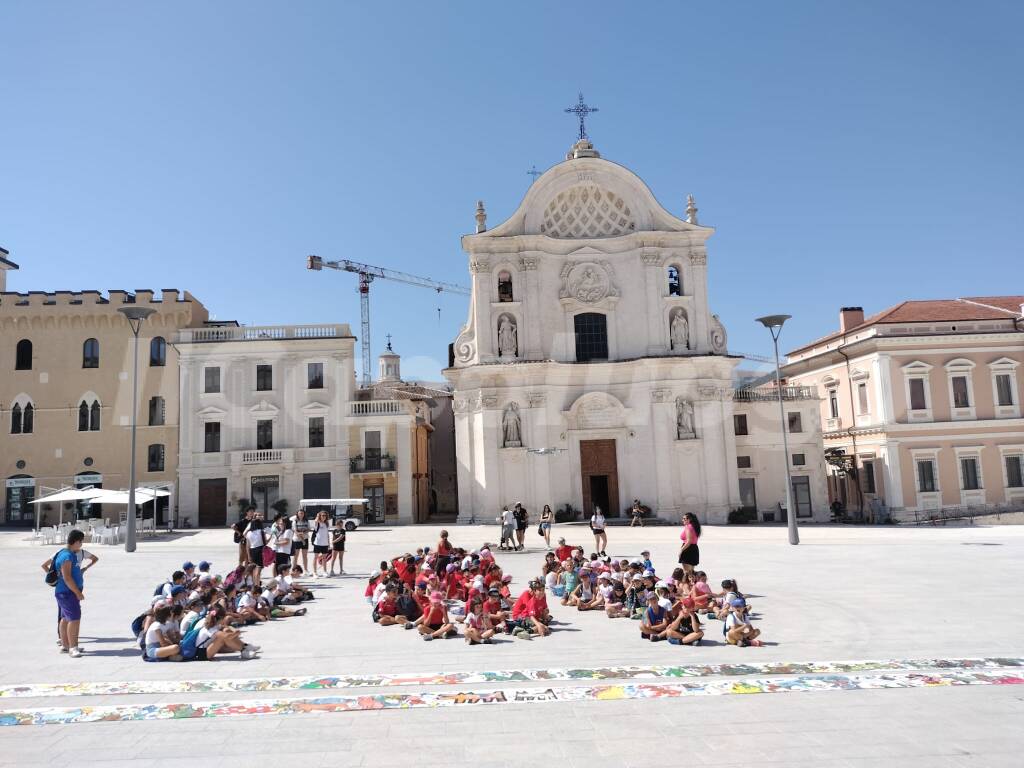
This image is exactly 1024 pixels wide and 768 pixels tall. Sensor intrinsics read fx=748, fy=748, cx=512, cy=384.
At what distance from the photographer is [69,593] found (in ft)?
36.9

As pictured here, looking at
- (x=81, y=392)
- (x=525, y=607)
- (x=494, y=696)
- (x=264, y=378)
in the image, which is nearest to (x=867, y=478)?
(x=264, y=378)

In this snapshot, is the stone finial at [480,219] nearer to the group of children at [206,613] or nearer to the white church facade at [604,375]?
the white church facade at [604,375]

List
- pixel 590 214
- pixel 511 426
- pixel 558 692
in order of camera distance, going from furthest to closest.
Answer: pixel 590 214, pixel 511 426, pixel 558 692

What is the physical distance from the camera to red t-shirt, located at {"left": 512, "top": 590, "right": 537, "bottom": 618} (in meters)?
12.9

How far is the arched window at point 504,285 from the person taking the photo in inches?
1599

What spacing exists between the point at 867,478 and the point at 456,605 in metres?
33.5

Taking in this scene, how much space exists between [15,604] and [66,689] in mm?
7978

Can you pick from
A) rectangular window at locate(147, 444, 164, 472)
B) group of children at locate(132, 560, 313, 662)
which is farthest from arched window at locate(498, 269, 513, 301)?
group of children at locate(132, 560, 313, 662)

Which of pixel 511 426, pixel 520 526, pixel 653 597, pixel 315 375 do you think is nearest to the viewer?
pixel 653 597

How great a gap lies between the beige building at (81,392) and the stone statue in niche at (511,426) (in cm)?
1810

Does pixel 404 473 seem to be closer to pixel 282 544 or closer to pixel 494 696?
pixel 282 544

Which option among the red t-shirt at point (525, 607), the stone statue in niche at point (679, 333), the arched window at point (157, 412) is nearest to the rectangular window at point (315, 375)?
the arched window at point (157, 412)

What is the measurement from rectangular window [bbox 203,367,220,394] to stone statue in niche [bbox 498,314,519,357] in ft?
50.9

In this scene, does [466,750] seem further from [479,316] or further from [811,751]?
[479,316]
